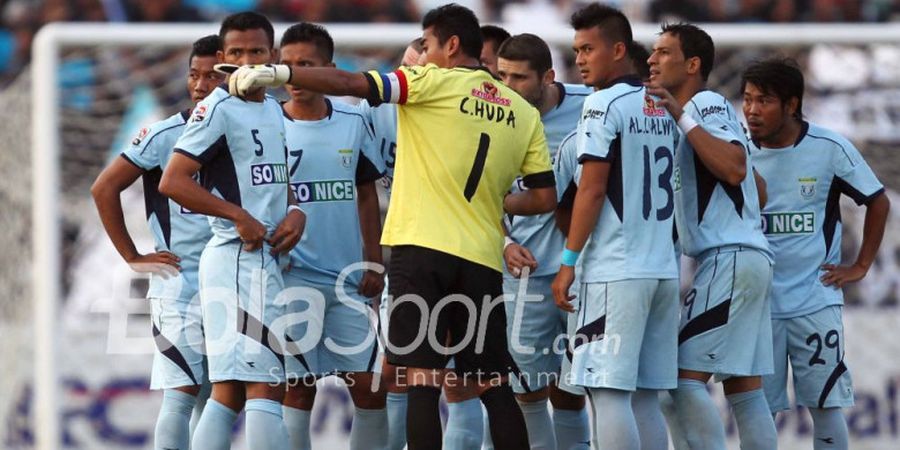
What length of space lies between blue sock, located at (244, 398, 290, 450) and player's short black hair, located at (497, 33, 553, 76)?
2.32m

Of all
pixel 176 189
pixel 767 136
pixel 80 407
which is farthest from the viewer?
pixel 80 407

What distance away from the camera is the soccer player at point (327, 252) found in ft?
24.9

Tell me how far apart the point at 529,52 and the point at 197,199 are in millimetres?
2109

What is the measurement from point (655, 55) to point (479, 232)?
4.73 ft

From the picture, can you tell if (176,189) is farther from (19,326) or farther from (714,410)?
(19,326)

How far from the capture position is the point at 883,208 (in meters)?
7.90

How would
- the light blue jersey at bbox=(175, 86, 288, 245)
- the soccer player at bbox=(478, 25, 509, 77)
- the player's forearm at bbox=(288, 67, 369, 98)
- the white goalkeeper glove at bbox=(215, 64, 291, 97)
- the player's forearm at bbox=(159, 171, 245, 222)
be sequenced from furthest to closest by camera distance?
the soccer player at bbox=(478, 25, 509, 77) < the light blue jersey at bbox=(175, 86, 288, 245) < the player's forearm at bbox=(159, 171, 245, 222) < the player's forearm at bbox=(288, 67, 369, 98) < the white goalkeeper glove at bbox=(215, 64, 291, 97)

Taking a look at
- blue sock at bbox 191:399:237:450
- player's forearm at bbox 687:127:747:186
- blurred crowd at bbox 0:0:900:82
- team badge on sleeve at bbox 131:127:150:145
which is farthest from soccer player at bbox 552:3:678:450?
blurred crowd at bbox 0:0:900:82

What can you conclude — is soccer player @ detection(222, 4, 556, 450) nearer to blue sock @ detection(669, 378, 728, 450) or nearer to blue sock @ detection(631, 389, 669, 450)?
blue sock @ detection(631, 389, 669, 450)

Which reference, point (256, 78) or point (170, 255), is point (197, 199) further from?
point (170, 255)

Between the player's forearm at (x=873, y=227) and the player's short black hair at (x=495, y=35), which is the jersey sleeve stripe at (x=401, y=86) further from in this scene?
the player's forearm at (x=873, y=227)

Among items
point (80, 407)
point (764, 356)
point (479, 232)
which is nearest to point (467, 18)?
point (479, 232)

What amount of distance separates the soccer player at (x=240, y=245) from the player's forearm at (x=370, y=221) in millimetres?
1208

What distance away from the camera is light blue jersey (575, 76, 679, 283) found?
6.82 meters
